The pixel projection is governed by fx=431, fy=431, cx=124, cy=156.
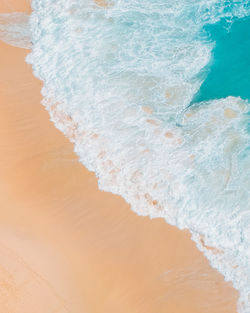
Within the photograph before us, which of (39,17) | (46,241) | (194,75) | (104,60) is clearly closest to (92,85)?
(104,60)

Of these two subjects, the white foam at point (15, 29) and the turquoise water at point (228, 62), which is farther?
the white foam at point (15, 29)

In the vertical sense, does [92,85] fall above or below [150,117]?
above

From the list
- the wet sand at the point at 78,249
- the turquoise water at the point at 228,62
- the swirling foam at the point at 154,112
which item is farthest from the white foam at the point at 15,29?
the turquoise water at the point at 228,62

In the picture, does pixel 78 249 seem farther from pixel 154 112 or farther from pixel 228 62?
pixel 228 62

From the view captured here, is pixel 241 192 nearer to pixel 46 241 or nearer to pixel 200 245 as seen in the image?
pixel 200 245

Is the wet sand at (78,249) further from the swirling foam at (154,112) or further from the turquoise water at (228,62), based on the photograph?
the turquoise water at (228,62)

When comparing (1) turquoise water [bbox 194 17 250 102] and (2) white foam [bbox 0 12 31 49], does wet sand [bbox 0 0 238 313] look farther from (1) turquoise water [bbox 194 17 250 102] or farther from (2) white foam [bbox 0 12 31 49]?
(1) turquoise water [bbox 194 17 250 102]

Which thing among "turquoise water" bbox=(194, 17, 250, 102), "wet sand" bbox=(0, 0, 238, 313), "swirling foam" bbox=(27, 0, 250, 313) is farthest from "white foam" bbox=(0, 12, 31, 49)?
"turquoise water" bbox=(194, 17, 250, 102)
